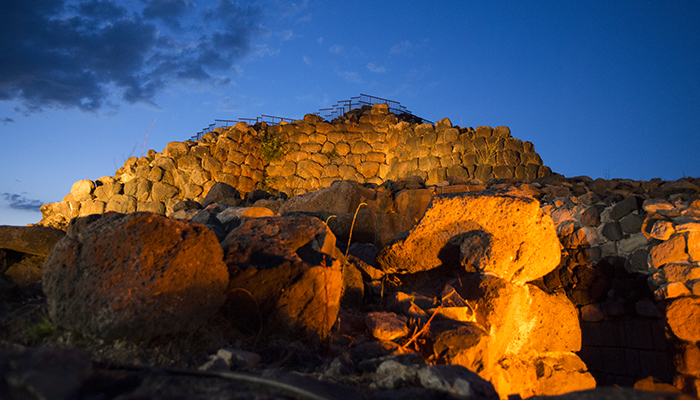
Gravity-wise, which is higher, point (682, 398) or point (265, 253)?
point (265, 253)

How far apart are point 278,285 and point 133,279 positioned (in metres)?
0.78

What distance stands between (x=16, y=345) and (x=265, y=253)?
49.8 inches

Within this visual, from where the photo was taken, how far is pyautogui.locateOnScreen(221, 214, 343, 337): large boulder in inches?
95.2

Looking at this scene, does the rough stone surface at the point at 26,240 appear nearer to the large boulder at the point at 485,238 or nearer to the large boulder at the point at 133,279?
the large boulder at the point at 133,279

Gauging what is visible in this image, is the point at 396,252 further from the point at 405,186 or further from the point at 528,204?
the point at 405,186

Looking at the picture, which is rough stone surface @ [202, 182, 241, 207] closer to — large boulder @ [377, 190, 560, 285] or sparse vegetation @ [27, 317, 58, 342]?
large boulder @ [377, 190, 560, 285]

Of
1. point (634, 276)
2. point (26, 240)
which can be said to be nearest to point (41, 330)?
point (26, 240)

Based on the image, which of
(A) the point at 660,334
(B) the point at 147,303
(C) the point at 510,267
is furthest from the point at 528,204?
(B) the point at 147,303

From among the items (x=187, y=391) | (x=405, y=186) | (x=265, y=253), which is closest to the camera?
(x=187, y=391)

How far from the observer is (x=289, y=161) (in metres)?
10.4

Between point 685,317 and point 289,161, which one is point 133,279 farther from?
point 289,161

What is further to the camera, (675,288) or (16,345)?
(675,288)

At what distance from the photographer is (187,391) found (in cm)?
146

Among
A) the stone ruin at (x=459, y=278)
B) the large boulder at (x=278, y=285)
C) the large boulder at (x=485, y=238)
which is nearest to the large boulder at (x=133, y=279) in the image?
the stone ruin at (x=459, y=278)
